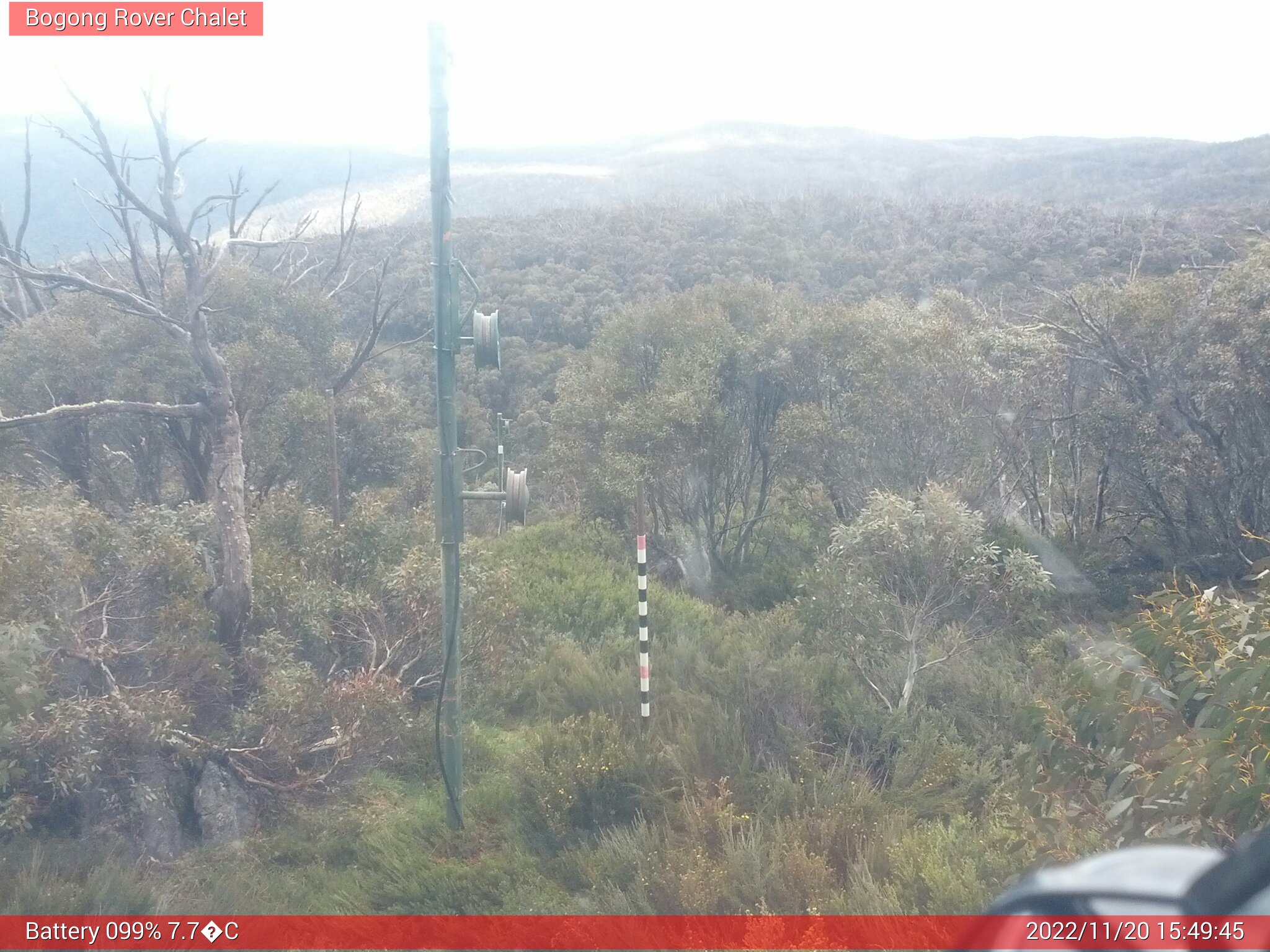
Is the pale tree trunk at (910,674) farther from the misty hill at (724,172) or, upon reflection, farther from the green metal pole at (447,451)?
the misty hill at (724,172)

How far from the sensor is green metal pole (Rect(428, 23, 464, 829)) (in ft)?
17.5

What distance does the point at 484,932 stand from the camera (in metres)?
4.29

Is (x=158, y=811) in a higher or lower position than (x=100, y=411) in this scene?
lower

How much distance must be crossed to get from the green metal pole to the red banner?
Result: 1094 millimetres

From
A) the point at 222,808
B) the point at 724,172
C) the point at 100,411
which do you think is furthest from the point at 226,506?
the point at 724,172

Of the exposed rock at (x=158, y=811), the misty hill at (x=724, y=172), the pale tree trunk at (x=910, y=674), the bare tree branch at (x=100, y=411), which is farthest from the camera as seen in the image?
the misty hill at (x=724, y=172)

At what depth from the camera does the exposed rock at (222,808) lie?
547 cm

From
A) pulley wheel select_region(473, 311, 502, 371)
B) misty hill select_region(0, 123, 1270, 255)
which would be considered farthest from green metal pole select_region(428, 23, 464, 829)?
misty hill select_region(0, 123, 1270, 255)

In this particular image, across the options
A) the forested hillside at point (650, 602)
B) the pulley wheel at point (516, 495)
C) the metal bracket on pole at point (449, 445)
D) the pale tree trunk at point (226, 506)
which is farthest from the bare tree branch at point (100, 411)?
the pulley wheel at point (516, 495)

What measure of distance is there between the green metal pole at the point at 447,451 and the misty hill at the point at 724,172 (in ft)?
49.8

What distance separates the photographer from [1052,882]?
1.29m

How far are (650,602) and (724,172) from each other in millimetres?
36063

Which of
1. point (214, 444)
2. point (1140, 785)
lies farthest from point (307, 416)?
point (1140, 785)

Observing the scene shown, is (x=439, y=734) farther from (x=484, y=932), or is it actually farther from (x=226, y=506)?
(x=226, y=506)
